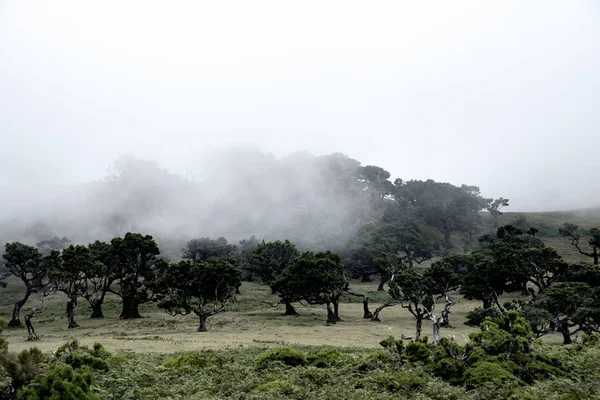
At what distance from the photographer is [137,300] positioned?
50094 mm

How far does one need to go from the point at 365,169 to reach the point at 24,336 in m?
113

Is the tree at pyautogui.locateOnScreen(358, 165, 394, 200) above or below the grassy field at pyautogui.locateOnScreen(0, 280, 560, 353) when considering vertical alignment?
above

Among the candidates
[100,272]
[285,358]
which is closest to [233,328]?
[100,272]

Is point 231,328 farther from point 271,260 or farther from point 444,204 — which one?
point 444,204

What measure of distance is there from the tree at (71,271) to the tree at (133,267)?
17.5 feet

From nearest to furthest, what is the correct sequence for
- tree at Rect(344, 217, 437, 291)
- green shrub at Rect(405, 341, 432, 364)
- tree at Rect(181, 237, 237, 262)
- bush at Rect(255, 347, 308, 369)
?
green shrub at Rect(405, 341, 432, 364) < bush at Rect(255, 347, 308, 369) < tree at Rect(344, 217, 437, 291) < tree at Rect(181, 237, 237, 262)

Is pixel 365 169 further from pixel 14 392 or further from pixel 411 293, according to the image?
pixel 14 392

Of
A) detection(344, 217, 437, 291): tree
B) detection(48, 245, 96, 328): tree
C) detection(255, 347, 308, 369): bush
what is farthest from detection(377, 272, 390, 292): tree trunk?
detection(255, 347, 308, 369): bush

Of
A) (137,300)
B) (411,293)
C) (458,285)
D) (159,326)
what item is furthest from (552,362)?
(137,300)

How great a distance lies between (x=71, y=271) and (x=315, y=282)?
28254mm

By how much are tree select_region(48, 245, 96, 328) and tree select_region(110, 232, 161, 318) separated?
17.5ft

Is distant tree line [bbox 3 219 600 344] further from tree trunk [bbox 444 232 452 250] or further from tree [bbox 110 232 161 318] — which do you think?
tree trunk [bbox 444 232 452 250]

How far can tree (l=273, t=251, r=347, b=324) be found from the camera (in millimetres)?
46625

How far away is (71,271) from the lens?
4456 centimetres
